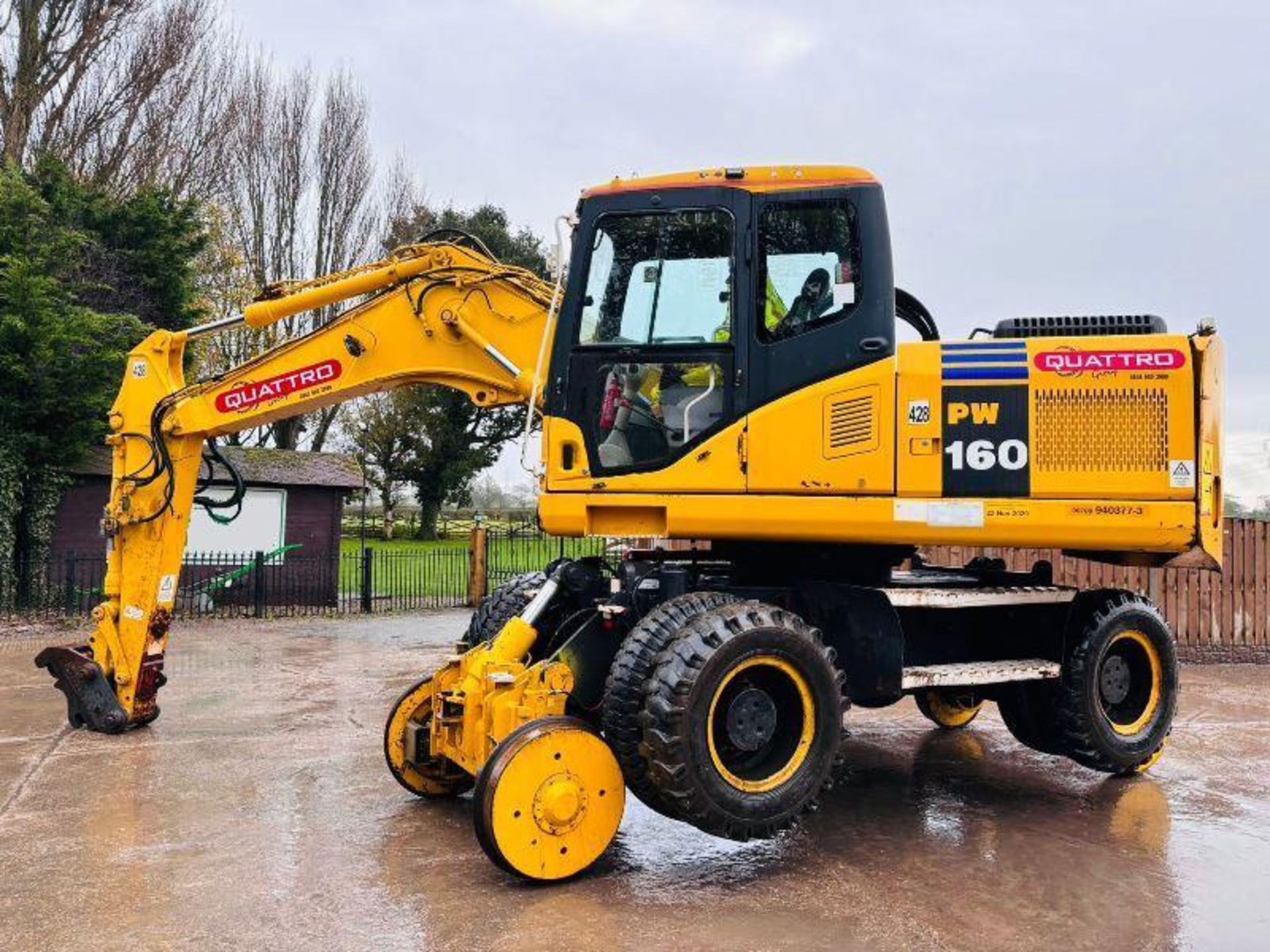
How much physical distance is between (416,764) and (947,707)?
426 cm

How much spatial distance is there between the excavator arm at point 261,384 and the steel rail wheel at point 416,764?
1917mm

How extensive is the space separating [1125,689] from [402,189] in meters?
27.6

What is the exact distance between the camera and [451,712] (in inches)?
211

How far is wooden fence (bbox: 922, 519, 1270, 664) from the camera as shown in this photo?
11.6m

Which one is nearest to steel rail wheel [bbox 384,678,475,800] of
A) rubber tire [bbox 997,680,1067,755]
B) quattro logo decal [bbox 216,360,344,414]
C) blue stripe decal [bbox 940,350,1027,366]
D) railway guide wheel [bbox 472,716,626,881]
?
railway guide wheel [bbox 472,716,626,881]

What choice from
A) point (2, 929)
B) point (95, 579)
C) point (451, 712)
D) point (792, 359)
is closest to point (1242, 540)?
point (792, 359)

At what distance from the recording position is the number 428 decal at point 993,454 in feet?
18.0

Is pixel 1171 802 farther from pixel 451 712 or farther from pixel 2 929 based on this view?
pixel 2 929

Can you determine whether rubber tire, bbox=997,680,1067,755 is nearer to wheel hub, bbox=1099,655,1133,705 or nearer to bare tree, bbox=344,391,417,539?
wheel hub, bbox=1099,655,1133,705

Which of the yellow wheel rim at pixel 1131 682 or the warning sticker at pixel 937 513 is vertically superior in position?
the warning sticker at pixel 937 513

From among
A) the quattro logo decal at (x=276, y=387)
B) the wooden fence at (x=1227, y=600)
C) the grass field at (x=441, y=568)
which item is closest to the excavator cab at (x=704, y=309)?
the quattro logo decal at (x=276, y=387)

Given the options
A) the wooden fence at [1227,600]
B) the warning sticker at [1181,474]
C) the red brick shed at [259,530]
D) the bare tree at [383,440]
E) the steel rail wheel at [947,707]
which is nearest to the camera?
the warning sticker at [1181,474]

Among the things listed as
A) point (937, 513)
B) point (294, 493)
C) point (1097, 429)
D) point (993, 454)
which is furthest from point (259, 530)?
point (1097, 429)

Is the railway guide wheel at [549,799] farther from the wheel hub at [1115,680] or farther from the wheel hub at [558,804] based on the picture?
the wheel hub at [1115,680]
